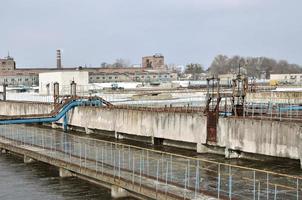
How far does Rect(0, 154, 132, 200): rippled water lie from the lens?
2494 cm

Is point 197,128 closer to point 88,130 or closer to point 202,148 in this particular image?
point 202,148

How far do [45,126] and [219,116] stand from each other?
2906 cm

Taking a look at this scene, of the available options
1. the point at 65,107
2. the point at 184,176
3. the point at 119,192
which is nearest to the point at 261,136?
the point at 184,176

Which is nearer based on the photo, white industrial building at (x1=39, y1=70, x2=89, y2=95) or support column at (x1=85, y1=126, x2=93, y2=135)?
support column at (x1=85, y1=126, x2=93, y2=135)

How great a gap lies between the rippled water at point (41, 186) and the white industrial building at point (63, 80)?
58.6 m

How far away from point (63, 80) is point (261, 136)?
2585 inches

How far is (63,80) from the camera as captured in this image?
305ft

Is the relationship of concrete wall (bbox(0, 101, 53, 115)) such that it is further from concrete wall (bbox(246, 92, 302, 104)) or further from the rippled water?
concrete wall (bbox(246, 92, 302, 104))

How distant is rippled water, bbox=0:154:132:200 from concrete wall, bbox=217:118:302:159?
463 inches

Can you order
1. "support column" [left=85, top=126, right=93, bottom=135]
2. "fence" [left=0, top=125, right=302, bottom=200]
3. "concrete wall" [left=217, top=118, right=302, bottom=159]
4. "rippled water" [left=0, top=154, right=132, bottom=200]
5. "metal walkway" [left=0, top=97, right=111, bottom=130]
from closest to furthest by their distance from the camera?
"fence" [left=0, top=125, right=302, bottom=200]
"rippled water" [left=0, top=154, right=132, bottom=200]
"concrete wall" [left=217, top=118, right=302, bottom=159]
"metal walkway" [left=0, top=97, right=111, bottom=130]
"support column" [left=85, top=126, right=93, bottom=135]

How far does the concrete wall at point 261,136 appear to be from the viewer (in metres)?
30.0

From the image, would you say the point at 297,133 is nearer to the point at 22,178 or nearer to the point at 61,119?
the point at 22,178

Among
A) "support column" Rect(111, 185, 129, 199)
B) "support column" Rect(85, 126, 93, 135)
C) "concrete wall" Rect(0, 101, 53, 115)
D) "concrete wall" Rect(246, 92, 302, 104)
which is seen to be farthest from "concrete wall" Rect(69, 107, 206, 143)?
"concrete wall" Rect(246, 92, 302, 104)

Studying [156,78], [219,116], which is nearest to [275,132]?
[219,116]
